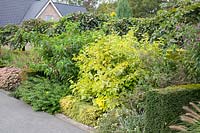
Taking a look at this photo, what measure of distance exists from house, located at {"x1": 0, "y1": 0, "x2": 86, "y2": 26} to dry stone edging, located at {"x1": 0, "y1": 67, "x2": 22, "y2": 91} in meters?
23.8

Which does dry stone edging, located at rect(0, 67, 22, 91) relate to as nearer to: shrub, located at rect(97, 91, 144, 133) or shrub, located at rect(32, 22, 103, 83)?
shrub, located at rect(32, 22, 103, 83)

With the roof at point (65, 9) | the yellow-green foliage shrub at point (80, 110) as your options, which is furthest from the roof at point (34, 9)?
the yellow-green foliage shrub at point (80, 110)

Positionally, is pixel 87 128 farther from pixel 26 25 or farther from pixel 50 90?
pixel 26 25

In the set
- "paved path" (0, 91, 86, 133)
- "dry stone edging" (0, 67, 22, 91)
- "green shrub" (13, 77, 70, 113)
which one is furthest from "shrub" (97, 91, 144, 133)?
"dry stone edging" (0, 67, 22, 91)

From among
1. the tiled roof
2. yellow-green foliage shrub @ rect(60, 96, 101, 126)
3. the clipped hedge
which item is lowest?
yellow-green foliage shrub @ rect(60, 96, 101, 126)

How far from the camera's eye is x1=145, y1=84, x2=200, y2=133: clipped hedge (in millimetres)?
5332

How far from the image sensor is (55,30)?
14.4 meters

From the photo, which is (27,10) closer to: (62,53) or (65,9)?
(65,9)

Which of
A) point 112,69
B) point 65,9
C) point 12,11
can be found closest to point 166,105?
point 112,69

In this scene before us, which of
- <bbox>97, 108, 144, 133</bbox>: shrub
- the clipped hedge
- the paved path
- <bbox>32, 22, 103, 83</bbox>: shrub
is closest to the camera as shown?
the clipped hedge

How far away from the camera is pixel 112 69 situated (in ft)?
25.7

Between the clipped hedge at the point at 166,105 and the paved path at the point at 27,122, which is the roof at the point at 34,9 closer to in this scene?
the paved path at the point at 27,122

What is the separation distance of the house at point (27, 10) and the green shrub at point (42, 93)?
2571cm

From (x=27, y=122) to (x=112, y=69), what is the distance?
7.33 feet
